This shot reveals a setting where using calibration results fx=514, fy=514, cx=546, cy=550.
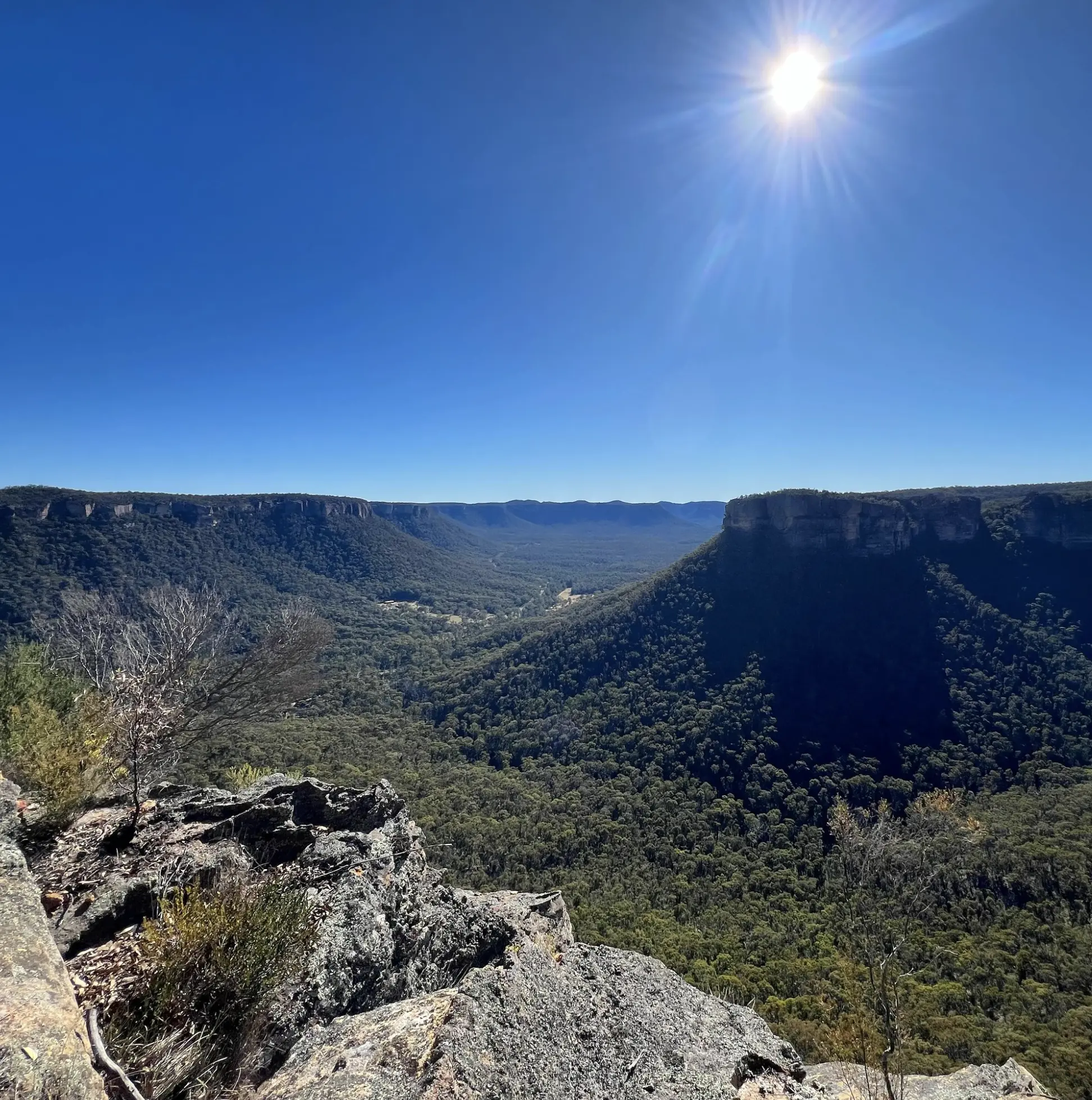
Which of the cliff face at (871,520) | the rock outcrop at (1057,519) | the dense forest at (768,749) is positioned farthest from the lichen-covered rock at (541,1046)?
the rock outcrop at (1057,519)

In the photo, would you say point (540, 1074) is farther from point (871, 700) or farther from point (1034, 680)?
point (1034, 680)

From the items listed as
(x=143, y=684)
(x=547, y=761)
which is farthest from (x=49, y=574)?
(x=143, y=684)

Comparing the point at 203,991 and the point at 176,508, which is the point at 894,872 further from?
the point at 176,508

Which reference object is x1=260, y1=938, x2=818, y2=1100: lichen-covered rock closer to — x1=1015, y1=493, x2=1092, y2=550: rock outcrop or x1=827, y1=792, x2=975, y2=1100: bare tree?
x1=827, y1=792, x2=975, y2=1100: bare tree

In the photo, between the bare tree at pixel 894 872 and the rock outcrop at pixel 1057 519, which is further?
the rock outcrop at pixel 1057 519

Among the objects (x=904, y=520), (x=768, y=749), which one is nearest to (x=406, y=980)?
(x=768, y=749)

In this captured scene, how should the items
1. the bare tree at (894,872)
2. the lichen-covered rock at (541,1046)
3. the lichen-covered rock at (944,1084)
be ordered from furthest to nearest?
1. the bare tree at (894,872)
2. the lichen-covered rock at (944,1084)
3. the lichen-covered rock at (541,1046)

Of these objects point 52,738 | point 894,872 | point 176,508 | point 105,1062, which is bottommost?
point 894,872

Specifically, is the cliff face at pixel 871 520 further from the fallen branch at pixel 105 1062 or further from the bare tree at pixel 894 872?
the fallen branch at pixel 105 1062
